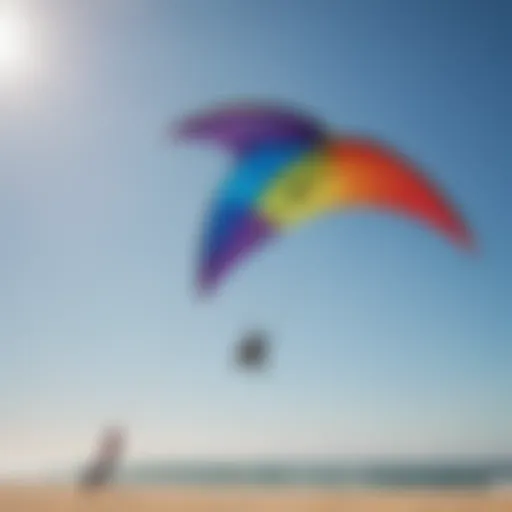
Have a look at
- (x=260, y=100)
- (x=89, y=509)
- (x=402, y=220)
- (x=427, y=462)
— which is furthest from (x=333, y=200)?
(x=89, y=509)

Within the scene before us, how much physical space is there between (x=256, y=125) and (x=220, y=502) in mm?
1199

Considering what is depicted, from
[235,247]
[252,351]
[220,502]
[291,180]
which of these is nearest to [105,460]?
[220,502]

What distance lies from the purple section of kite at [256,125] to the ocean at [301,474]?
102 cm

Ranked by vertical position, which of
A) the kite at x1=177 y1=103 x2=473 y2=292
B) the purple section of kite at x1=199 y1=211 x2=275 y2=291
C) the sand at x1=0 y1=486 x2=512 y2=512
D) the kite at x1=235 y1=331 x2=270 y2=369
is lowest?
the sand at x1=0 y1=486 x2=512 y2=512

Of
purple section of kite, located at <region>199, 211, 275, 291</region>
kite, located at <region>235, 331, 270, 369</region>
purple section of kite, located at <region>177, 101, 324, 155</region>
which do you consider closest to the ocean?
kite, located at <region>235, 331, 270, 369</region>

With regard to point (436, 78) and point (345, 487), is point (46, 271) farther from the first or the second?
point (436, 78)

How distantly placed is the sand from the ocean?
34mm

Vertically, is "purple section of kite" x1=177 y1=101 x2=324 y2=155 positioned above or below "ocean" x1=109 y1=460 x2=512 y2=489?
above

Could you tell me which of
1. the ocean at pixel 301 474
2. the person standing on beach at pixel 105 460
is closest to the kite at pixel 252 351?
the ocean at pixel 301 474

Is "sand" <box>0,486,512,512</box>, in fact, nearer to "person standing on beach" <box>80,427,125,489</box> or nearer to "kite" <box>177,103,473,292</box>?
"person standing on beach" <box>80,427,125,489</box>

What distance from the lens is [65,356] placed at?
2342 millimetres

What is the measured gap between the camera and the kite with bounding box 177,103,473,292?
2.47m

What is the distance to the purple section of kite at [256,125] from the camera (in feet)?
8.11

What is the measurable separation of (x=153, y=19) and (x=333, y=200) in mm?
842
